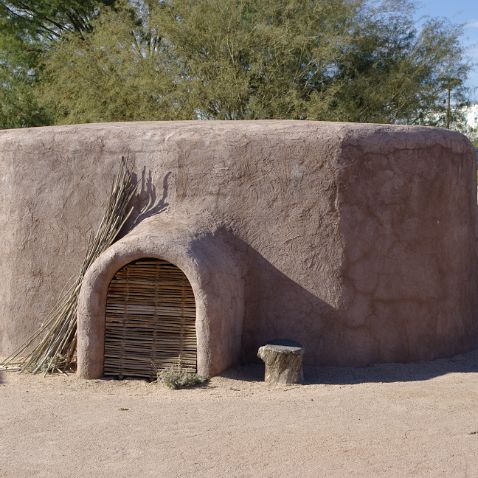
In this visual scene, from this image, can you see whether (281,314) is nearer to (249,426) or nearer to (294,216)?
(294,216)

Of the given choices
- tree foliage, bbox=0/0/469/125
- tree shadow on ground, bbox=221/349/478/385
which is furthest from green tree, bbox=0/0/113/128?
tree shadow on ground, bbox=221/349/478/385

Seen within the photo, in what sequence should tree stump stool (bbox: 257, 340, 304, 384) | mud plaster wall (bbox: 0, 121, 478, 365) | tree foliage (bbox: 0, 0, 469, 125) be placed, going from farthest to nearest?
tree foliage (bbox: 0, 0, 469, 125) < mud plaster wall (bbox: 0, 121, 478, 365) < tree stump stool (bbox: 257, 340, 304, 384)

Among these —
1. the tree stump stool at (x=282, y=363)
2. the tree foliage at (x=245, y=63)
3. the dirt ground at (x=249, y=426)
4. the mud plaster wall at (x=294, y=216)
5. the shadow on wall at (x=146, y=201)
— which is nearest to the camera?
the dirt ground at (x=249, y=426)

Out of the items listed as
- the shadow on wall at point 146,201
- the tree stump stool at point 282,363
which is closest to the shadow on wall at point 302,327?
the tree stump stool at point 282,363

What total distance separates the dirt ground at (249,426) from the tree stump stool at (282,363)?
0.37ft

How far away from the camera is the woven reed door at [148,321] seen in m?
6.82

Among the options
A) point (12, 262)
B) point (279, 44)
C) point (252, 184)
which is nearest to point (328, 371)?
point (252, 184)

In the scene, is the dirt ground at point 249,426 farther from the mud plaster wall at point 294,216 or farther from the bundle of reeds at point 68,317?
the mud plaster wall at point 294,216

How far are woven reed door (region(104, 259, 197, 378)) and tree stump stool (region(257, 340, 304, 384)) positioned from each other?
587 mm

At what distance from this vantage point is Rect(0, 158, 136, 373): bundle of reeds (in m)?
7.18

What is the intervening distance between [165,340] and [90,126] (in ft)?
6.97

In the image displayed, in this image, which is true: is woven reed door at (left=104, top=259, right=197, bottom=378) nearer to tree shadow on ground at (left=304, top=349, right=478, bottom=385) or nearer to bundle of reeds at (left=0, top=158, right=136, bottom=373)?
bundle of reeds at (left=0, top=158, right=136, bottom=373)

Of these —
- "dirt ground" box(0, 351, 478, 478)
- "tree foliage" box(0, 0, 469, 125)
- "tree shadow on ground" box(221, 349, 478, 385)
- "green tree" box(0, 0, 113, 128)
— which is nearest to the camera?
"dirt ground" box(0, 351, 478, 478)

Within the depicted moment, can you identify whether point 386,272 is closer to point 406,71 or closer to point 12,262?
point 12,262
